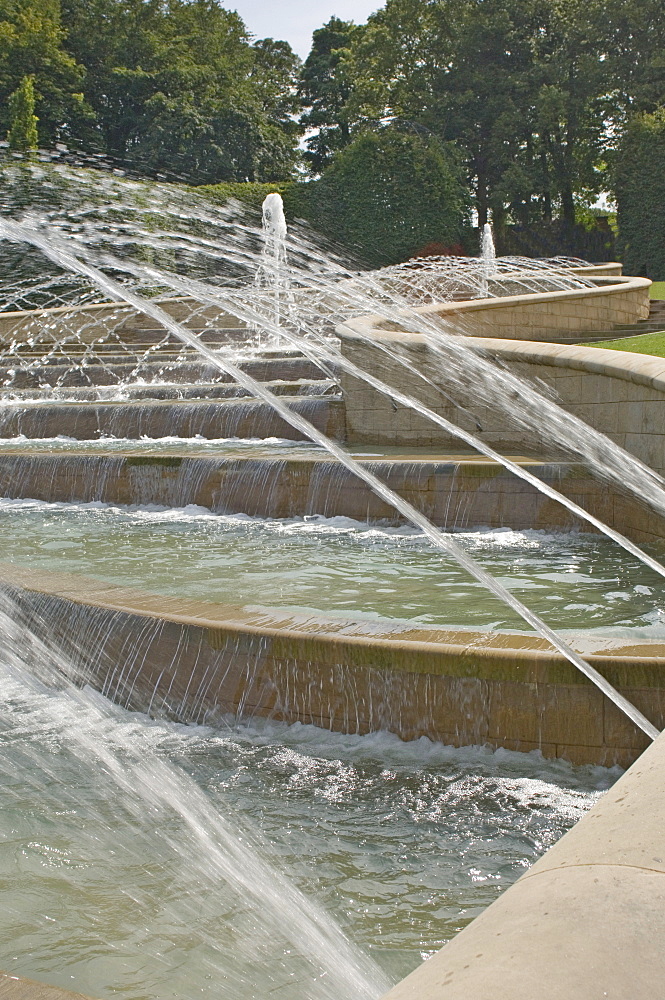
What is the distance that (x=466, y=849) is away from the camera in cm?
321

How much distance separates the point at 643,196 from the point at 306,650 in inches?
1246

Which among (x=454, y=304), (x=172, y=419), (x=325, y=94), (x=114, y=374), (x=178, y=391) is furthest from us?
(x=325, y=94)

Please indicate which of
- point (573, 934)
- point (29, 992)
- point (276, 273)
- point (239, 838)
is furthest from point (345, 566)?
point (276, 273)

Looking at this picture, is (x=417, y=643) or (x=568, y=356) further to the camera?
(x=568, y=356)

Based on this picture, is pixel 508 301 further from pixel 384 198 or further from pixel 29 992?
pixel 384 198

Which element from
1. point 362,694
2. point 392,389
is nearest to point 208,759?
point 362,694

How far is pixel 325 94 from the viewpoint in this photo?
167ft

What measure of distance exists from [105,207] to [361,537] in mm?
23515

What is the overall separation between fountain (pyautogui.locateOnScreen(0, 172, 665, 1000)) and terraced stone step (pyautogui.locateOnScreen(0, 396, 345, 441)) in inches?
1.9

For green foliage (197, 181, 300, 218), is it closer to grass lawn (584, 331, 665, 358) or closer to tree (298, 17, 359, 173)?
tree (298, 17, 359, 173)

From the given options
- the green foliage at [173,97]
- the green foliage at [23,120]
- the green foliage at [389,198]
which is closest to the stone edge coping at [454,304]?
the green foliage at [389,198]

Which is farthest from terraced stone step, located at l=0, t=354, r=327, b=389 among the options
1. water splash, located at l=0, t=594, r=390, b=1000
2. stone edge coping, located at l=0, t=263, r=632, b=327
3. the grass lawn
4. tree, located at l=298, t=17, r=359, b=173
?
tree, located at l=298, t=17, r=359, b=173

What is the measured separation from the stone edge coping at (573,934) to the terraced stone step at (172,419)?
8472mm

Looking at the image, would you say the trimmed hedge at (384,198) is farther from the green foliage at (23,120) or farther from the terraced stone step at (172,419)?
the terraced stone step at (172,419)
